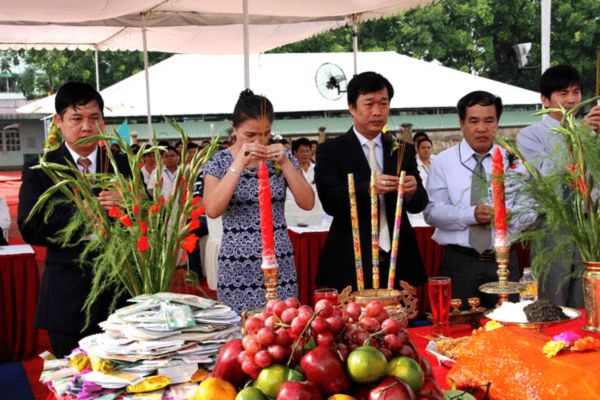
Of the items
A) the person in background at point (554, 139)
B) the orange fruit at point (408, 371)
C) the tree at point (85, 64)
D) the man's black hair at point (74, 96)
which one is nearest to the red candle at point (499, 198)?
the person in background at point (554, 139)

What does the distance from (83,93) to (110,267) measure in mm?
604

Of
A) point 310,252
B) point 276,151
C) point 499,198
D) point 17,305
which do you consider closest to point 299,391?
point 499,198

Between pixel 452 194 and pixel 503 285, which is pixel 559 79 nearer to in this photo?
pixel 452 194

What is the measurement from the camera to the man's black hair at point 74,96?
2172 mm

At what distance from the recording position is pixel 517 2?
2434 cm

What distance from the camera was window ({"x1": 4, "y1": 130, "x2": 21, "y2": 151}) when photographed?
34.1 metres

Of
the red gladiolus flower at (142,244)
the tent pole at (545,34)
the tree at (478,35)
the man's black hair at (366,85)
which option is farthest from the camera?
the tree at (478,35)

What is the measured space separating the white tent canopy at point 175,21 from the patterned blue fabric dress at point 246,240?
4.07 metres

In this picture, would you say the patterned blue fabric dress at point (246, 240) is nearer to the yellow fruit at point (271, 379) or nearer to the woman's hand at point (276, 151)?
the woman's hand at point (276, 151)

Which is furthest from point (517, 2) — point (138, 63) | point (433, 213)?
point (433, 213)

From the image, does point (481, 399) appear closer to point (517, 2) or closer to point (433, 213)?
point (433, 213)

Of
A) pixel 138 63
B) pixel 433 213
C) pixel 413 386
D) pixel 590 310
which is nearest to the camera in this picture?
pixel 413 386

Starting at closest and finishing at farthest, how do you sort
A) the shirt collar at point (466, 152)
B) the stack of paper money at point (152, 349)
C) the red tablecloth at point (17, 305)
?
the stack of paper money at point (152, 349)
the shirt collar at point (466, 152)
the red tablecloth at point (17, 305)

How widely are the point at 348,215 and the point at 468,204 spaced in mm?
452
